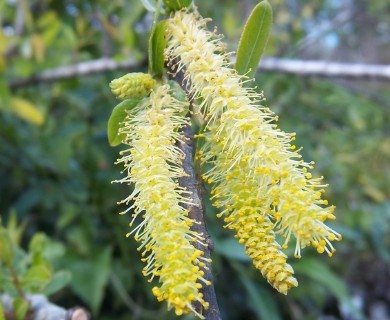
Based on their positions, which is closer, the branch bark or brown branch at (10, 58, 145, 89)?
the branch bark

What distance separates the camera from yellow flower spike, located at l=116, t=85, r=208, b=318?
17.7 inches

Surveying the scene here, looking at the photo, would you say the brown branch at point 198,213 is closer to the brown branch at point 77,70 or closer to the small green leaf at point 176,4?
the small green leaf at point 176,4

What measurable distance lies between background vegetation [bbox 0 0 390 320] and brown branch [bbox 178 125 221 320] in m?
0.87

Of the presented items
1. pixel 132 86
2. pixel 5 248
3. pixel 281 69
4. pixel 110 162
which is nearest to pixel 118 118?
pixel 132 86

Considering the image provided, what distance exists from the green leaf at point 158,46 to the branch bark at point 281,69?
0.85 meters

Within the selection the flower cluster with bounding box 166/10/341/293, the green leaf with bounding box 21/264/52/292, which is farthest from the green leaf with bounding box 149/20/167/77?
the green leaf with bounding box 21/264/52/292

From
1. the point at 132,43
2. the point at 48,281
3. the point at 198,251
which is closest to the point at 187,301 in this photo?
the point at 198,251

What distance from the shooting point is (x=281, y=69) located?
157 cm

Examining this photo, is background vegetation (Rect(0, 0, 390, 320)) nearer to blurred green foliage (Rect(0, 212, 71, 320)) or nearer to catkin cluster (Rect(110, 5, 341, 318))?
blurred green foliage (Rect(0, 212, 71, 320))

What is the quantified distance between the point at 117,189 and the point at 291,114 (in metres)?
0.73

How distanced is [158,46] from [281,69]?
1.01 m

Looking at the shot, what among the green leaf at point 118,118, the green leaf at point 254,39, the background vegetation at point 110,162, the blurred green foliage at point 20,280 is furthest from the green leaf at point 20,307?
the background vegetation at point 110,162

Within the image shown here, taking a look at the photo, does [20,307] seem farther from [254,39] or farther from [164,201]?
[254,39]

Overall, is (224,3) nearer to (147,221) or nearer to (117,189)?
(117,189)
